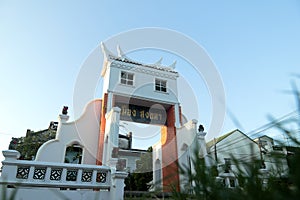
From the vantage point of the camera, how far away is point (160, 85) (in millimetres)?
9578

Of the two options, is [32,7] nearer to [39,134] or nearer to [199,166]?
[199,166]

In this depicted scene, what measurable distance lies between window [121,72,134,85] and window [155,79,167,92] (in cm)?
112

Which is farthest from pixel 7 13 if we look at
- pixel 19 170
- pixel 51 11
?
pixel 19 170

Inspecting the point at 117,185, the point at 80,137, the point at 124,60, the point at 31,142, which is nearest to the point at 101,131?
the point at 80,137

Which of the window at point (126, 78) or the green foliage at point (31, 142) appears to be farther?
the green foliage at point (31, 142)

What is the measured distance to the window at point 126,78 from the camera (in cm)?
896

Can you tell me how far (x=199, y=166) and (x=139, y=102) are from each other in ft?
26.9

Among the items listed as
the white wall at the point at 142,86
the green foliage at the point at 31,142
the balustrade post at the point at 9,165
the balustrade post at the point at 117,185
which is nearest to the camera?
the balustrade post at the point at 9,165

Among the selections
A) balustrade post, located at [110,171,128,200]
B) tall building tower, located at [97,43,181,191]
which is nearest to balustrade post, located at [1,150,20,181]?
balustrade post, located at [110,171,128,200]

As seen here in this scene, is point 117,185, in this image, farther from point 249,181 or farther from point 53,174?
point 249,181

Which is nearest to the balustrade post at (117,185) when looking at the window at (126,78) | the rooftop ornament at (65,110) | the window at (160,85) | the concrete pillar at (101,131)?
the concrete pillar at (101,131)

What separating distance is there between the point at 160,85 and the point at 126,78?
149cm

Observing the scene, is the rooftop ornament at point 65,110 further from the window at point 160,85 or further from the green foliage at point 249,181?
the green foliage at point 249,181

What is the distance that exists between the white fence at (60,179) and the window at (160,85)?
596cm
